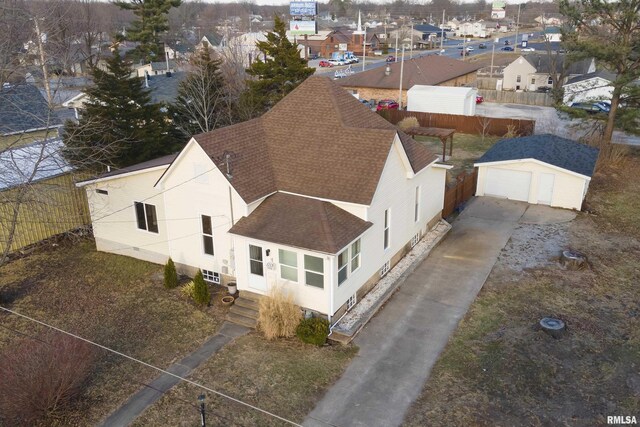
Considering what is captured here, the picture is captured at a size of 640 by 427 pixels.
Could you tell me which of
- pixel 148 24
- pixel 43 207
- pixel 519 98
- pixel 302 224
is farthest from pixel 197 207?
pixel 148 24

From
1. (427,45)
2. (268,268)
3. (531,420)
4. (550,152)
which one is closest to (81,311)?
(268,268)

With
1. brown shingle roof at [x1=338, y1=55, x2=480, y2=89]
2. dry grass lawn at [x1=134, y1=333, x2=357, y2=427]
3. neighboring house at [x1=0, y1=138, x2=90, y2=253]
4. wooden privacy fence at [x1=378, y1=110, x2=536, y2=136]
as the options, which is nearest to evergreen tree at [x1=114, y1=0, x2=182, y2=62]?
brown shingle roof at [x1=338, y1=55, x2=480, y2=89]

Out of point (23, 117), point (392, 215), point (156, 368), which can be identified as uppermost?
point (23, 117)

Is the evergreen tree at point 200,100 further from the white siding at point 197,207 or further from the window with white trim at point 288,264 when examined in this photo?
the window with white trim at point 288,264

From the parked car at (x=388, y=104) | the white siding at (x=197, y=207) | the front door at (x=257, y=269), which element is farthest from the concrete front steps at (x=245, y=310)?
the parked car at (x=388, y=104)

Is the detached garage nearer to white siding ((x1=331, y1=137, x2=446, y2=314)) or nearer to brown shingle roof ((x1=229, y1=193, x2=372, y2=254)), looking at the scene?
white siding ((x1=331, y1=137, x2=446, y2=314))

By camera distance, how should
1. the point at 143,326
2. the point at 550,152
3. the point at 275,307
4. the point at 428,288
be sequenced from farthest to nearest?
the point at 550,152, the point at 428,288, the point at 143,326, the point at 275,307

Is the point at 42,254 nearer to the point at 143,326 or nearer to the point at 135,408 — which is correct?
the point at 143,326

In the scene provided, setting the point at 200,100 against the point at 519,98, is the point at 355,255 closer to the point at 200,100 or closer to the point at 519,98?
the point at 200,100
